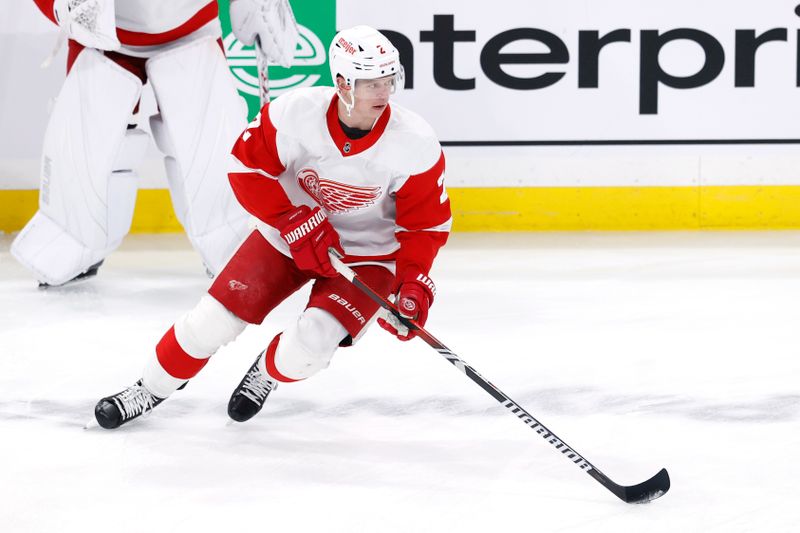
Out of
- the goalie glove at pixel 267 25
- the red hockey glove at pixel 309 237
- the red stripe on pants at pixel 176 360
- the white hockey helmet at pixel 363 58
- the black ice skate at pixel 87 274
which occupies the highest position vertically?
the white hockey helmet at pixel 363 58

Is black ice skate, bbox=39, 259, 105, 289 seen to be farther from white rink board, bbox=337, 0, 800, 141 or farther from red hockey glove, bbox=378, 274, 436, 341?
red hockey glove, bbox=378, 274, 436, 341

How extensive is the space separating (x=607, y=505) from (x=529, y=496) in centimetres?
13

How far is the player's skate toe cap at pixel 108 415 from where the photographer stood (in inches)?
92.8

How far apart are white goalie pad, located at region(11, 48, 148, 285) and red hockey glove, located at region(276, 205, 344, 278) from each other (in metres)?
1.82

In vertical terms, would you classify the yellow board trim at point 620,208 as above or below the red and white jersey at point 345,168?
below

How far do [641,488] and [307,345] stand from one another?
0.70 m

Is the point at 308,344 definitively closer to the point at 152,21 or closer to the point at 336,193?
A: the point at 336,193

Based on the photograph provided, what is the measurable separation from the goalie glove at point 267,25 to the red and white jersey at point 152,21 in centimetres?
18

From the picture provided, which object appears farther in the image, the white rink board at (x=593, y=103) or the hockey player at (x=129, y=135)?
the white rink board at (x=593, y=103)

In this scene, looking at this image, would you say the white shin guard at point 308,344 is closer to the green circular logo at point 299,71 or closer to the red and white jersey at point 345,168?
the red and white jersey at point 345,168

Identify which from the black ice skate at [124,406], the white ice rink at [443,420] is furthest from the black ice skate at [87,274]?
the black ice skate at [124,406]

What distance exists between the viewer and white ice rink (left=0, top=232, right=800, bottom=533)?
75.9 inches

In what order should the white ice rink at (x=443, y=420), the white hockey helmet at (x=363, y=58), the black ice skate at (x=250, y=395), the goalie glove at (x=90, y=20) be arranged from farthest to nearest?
the goalie glove at (x=90, y=20) → the black ice skate at (x=250, y=395) → the white hockey helmet at (x=363, y=58) → the white ice rink at (x=443, y=420)

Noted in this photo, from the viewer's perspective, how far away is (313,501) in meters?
1.97
